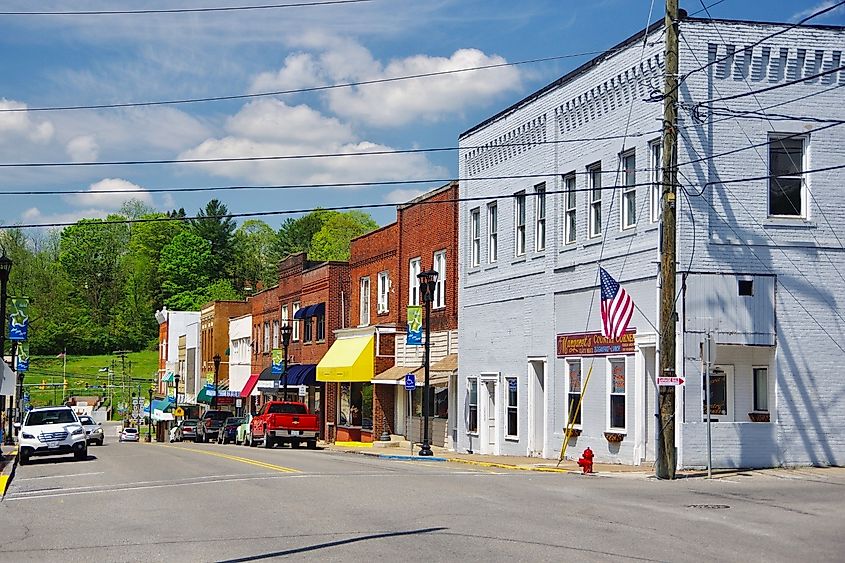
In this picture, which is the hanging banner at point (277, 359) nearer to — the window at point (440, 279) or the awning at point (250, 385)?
the awning at point (250, 385)

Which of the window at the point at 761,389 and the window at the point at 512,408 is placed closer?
the window at the point at 761,389

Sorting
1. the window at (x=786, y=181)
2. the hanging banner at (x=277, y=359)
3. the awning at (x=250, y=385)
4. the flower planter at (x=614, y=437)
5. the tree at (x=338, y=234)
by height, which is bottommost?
the flower planter at (x=614, y=437)

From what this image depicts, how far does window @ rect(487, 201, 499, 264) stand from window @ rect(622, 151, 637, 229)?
26.3ft

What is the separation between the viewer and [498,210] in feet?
114

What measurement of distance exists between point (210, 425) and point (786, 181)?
134 feet

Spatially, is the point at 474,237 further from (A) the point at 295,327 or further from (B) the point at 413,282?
(A) the point at 295,327

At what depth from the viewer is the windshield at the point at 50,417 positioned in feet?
110

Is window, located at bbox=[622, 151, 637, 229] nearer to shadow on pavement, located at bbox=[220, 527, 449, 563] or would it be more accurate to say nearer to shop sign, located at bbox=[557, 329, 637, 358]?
shop sign, located at bbox=[557, 329, 637, 358]

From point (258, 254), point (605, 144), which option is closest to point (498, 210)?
point (605, 144)

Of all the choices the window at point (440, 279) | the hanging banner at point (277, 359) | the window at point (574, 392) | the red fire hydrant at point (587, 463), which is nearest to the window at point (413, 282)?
the window at point (440, 279)

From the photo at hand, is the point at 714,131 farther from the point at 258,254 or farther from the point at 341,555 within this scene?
the point at 258,254

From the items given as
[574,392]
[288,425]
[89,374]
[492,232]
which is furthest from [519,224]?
[89,374]

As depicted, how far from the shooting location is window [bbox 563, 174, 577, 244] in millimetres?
30328

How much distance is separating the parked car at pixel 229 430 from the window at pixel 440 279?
49.0ft
